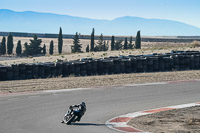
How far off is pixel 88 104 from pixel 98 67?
1173 centimetres

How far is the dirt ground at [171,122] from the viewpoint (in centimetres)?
1158

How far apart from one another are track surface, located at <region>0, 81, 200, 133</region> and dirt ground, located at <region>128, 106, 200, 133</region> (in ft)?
3.35

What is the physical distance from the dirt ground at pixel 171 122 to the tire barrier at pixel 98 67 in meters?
12.7

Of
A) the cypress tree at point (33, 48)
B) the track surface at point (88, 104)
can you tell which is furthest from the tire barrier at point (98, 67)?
the cypress tree at point (33, 48)

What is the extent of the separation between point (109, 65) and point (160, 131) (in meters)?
17.2

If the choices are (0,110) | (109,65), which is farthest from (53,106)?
(109,65)

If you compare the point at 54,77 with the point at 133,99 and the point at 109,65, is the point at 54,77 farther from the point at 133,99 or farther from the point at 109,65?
the point at 133,99

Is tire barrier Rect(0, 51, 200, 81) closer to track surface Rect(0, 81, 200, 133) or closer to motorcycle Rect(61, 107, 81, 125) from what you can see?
track surface Rect(0, 81, 200, 133)

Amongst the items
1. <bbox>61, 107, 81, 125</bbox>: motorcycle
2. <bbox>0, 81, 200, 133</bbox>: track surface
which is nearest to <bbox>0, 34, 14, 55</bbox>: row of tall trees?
<bbox>0, 81, 200, 133</bbox>: track surface

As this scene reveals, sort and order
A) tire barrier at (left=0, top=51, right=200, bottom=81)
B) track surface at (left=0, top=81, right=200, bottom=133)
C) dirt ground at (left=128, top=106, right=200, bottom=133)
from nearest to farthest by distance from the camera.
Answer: dirt ground at (left=128, top=106, right=200, bottom=133) < track surface at (left=0, top=81, right=200, bottom=133) < tire barrier at (left=0, top=51, right=200, bottom=81)

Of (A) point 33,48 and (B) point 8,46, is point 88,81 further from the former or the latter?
(B) point 8,46

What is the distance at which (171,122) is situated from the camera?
12758mm

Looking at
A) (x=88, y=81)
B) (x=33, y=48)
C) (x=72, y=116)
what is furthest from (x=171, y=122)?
(x=33, y=48)

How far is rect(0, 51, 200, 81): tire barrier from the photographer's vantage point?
25.5 metres
